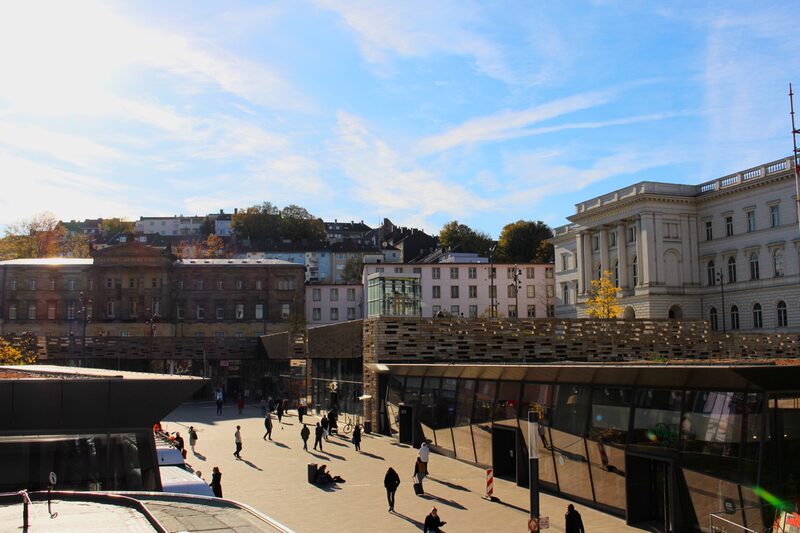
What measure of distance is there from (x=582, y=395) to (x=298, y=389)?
40.2 metres

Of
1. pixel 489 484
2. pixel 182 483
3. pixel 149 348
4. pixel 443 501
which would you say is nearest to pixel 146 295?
pixel 149 348

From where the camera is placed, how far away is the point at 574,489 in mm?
22828

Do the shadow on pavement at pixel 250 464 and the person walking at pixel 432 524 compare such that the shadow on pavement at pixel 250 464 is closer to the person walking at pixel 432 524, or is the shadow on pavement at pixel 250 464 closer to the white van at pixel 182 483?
the white van at pixel 182 483

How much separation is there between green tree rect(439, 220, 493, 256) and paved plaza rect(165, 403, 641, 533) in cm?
9176

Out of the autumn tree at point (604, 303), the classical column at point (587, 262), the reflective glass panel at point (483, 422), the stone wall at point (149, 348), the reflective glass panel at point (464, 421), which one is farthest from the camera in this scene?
the classical column at point (587, 262)

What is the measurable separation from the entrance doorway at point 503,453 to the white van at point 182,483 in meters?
11.2

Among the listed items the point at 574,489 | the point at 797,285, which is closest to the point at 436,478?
the point at 574,489

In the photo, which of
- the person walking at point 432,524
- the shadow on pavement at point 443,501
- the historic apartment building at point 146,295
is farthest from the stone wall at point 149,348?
the person walking at point 432,524

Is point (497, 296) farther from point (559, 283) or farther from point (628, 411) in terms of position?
point (628, 411)

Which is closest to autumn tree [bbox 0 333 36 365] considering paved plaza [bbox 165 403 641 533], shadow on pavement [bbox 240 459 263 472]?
paved plaza [bbox 165 403 641 533]

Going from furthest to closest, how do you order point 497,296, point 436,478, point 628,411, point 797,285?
point 497,296, point 797,285, point 436,478, point 628,411

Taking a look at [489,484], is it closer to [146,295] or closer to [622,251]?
[622,251]

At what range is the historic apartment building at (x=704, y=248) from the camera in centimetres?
7069

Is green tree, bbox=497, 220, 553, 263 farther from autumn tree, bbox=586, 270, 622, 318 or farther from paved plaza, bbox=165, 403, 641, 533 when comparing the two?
paved plaza, bbox=165, 403, 641, 533
